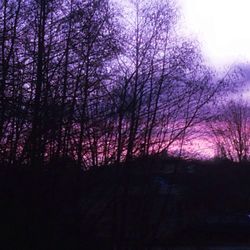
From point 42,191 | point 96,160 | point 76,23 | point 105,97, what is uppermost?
point 76,23

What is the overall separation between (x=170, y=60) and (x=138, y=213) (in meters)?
9.01

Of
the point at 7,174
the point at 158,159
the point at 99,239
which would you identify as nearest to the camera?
the point at 7,174

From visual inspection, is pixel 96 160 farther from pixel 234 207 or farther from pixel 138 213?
pixel 234 207

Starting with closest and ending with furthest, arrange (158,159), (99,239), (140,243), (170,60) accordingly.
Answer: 1. (99,239)
2. (140,243)
3. (158,159)
4. (170,60)

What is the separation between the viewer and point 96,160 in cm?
1031

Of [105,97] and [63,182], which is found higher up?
[105,97]

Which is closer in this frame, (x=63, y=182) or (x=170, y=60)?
(x=63, y=182)

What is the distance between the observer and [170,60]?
61.5 feet

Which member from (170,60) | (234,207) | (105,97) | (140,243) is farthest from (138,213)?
(234,207)

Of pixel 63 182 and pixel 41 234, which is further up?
pixel 63 182

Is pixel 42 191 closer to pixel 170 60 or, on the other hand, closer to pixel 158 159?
pixel 158 159

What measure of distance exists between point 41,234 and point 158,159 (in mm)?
3501

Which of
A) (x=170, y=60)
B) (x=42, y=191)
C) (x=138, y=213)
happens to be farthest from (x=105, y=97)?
(x=170, y=60)

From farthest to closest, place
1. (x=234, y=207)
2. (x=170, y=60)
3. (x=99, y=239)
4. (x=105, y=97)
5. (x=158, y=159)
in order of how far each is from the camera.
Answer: (x=234, y=207) → (x=170, y=60) → (x=105, y=97) → (x=158, y=159) → (x=99, y=239)
